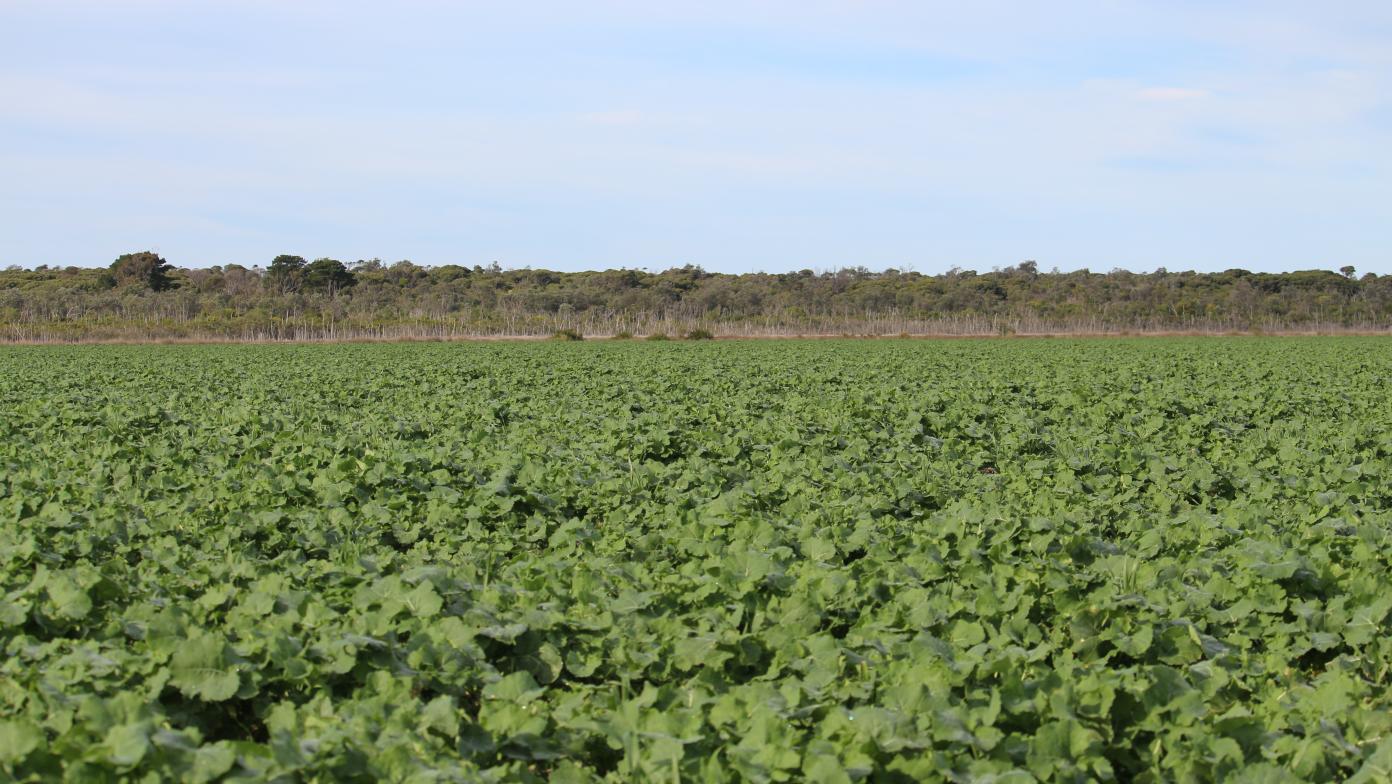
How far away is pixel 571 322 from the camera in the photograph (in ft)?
207

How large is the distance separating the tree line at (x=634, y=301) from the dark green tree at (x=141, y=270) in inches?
5.0

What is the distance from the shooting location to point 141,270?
→ 94.3m

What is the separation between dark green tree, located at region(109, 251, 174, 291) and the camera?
307ft

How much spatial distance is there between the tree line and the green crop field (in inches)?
1851

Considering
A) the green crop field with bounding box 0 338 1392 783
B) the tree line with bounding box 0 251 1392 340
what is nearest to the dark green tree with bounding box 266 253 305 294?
the tree line with bounding box 0 251 1392 340

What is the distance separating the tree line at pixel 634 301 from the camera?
194 ft

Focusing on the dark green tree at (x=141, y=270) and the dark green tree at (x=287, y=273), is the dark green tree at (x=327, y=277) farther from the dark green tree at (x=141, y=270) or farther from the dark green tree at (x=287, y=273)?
the dark green tree at (x=141, y=270)

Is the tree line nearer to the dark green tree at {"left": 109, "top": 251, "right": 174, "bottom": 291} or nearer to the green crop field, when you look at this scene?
the dark green tree at {"left": 109, "top": 251, "right": 174, "bottom": 291}

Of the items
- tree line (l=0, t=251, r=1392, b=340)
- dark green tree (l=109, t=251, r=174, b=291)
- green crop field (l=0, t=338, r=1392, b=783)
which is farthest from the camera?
dark green tree (l=109, t=251, r=174, b=291)

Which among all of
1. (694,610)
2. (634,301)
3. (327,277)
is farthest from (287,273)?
(694,610)

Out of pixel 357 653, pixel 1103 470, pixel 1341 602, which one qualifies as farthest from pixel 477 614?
pixel 1103 470

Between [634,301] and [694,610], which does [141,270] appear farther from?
[694,610]

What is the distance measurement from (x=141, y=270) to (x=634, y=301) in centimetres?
3916

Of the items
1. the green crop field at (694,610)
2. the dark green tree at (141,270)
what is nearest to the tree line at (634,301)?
the dark green tree at (141,270)
